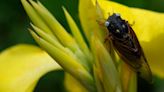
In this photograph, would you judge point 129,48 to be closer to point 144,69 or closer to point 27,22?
point 144,69

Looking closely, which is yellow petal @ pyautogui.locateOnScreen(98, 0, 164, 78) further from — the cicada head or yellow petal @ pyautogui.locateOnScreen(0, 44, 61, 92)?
yellow petal @ pyautogui.locateOnScreen(0, 44, 61, 92)

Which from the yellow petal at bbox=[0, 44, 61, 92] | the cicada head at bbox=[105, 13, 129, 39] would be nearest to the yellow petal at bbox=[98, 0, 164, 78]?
the cicada head at bbox=[105, 13, 129, 39]

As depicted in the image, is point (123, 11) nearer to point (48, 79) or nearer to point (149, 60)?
point (149, 60)

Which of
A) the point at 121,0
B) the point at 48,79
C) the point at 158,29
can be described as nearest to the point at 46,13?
the point at 158,29

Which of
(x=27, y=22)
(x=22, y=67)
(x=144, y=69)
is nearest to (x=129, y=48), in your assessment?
(x=144, y=69)

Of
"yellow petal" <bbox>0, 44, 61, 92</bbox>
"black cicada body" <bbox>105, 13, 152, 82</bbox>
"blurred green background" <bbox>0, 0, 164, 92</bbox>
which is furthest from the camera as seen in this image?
"blurred green background" <bbox>0, 0, 164, 92</bbox>
